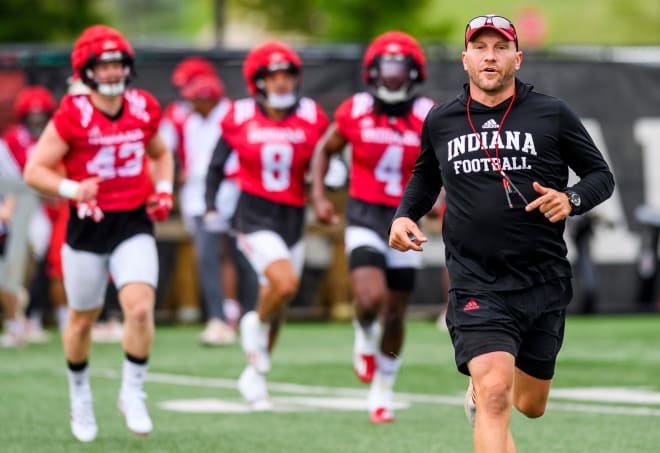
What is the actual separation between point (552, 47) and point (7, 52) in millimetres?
6426

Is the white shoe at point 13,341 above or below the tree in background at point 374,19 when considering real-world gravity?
below

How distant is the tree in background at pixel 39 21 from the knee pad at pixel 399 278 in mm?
33665

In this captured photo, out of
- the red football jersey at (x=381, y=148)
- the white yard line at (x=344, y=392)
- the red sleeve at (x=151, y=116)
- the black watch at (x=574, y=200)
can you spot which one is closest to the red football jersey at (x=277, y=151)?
the red football jersey at (x=381, y=148)

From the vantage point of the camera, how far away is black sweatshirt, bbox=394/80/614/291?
21.0 ft

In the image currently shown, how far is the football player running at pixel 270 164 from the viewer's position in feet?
33.8

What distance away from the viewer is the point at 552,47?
18.2m

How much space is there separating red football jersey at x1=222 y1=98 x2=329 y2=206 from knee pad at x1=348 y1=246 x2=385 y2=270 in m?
1.03

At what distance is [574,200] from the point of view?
242 inches

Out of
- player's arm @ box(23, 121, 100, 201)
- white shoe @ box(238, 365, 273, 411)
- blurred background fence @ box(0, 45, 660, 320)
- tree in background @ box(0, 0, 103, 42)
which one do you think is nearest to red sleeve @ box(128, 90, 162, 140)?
player's arm @ box(23, 121, 100, 201)

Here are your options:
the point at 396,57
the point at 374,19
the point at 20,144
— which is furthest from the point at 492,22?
the point at 374,19

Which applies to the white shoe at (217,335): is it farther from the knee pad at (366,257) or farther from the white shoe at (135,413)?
the white shoe at (135,413)

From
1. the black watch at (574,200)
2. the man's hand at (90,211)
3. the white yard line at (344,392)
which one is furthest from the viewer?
the white yard line at (344,392)

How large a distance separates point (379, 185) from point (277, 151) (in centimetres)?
97

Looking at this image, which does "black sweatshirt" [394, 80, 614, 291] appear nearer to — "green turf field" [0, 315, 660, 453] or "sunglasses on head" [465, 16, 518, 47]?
"sunglasses on head" [465, 16, 518, 47]
